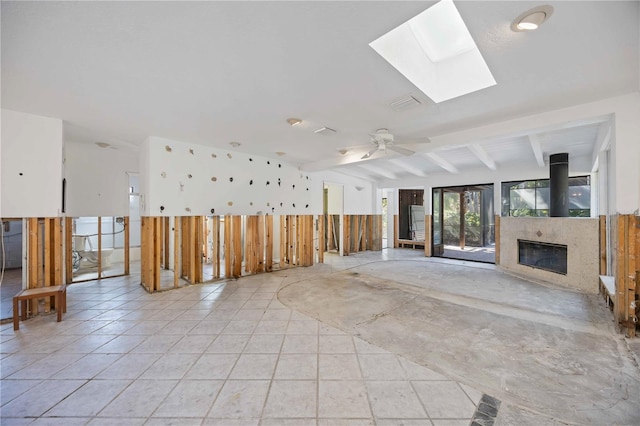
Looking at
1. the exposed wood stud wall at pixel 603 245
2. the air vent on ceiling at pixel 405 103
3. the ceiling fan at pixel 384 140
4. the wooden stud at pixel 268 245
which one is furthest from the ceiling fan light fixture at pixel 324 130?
the exposed wood stud wall at pixel 603 245

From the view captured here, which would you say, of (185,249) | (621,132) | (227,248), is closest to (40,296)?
(185,249)

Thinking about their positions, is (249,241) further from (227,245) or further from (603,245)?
(603,245)

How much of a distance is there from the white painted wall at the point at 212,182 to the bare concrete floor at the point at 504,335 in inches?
87.5

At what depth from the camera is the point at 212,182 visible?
16.7 feet

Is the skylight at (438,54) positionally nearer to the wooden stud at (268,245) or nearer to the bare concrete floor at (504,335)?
the bare concrete floor at (504,335)

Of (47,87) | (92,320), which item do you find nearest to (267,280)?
(92,320)

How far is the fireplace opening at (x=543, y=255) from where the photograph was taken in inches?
190

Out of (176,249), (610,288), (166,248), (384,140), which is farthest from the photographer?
(166,248)

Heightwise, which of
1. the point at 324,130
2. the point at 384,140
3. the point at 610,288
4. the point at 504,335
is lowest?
the point at 504,335

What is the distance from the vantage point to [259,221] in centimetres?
579

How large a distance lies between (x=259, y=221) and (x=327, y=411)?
450cm

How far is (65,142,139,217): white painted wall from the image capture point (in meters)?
4.93

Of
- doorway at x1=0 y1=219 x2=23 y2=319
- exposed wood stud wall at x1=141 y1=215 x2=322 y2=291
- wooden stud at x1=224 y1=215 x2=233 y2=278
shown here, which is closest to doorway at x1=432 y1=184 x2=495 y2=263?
exposed wood stud wall at x1=141 y1=215 x2=322 y2=291

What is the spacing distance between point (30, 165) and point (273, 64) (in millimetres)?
3712
